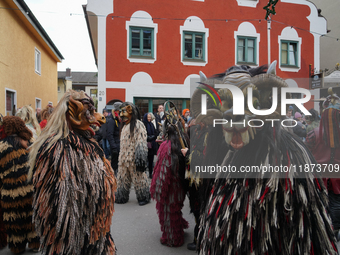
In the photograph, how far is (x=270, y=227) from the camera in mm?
1487

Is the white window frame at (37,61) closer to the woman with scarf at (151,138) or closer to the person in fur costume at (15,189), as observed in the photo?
the woman with scarf at (151,138)

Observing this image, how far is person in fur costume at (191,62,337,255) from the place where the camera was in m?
1.46

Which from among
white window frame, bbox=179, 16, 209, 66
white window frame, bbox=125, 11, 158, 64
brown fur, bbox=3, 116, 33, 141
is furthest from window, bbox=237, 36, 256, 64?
brown fur, bbox=3, 116, 33, 141

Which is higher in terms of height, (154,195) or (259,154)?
(259,154)

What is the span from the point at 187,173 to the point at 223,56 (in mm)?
10277

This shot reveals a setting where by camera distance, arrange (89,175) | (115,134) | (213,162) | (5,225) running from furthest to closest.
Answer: (115,134)
(5,225)
(89,175)
(213,162)

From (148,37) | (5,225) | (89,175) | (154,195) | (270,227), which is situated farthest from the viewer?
(148,37)

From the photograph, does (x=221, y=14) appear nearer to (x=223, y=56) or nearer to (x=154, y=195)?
(x=223, y=56)

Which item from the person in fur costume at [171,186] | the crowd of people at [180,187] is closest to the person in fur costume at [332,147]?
the crowd of people at [180,187]

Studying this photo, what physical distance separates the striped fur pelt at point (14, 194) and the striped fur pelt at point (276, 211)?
8.61 ft

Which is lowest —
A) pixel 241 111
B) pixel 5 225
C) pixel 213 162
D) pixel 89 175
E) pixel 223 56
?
pixel 5 225

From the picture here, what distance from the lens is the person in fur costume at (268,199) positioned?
1.46 m

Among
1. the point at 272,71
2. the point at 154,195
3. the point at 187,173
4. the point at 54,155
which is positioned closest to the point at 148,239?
the point at 154,195

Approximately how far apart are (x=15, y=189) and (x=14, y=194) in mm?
61
